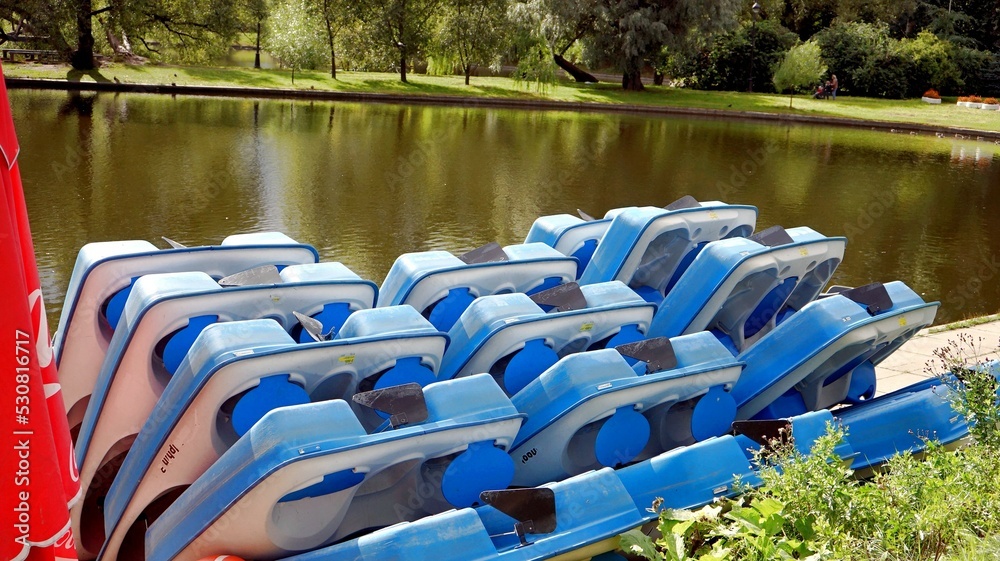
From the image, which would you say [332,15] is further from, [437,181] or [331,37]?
[437,181]

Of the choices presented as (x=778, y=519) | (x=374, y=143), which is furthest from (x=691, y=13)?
(x=778, y=519)

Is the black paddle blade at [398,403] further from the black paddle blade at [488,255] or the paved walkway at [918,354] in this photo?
the paved walkway at [918,354]

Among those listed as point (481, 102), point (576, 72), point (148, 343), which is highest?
point (576, 72)

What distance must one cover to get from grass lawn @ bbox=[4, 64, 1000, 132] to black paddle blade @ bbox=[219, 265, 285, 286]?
28688 mm

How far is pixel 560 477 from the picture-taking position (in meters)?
3.70

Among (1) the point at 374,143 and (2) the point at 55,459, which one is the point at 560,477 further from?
(1) the point at 374,143

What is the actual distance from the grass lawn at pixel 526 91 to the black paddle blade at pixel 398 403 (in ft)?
97.7

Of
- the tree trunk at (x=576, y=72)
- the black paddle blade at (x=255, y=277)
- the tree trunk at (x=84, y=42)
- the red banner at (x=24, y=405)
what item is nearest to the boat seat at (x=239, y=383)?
the black paddle blade at (x=255, y=277)

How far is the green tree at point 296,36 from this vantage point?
3341 centimetres

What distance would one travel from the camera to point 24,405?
218cm

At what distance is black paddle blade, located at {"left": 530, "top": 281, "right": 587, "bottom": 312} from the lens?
4078mm

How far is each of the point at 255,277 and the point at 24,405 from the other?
1767 mm

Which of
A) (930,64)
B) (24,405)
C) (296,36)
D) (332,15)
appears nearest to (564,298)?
(24,405)

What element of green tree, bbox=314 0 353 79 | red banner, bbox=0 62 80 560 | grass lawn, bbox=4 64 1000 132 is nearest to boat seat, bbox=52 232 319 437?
red banner, bbox=0 62 80 560
